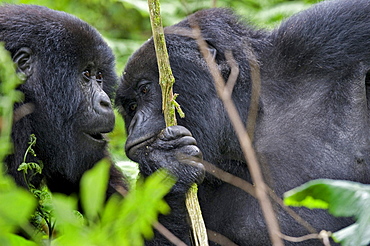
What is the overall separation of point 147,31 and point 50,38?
10.1 ft

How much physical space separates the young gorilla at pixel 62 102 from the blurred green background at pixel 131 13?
182 centimetres

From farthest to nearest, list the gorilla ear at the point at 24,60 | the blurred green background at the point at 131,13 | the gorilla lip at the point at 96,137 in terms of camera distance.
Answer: the blurred green background at the point at 131,13
the gorilla lip at the point at 96,137
the gorilla ear at the point at 24,60

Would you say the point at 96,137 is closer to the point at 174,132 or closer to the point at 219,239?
the point at 174,132

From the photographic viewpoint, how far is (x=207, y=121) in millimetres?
2951

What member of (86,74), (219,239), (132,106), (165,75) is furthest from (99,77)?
(219,239)

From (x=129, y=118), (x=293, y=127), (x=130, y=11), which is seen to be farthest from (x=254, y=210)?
(x=130, y=11)

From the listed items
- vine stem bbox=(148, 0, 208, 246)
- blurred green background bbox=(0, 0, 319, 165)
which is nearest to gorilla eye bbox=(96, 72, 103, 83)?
vine stem bbox=(148, 0, 208, 246)

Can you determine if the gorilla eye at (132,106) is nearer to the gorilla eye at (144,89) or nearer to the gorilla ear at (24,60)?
the gorilla eye at (144,89)

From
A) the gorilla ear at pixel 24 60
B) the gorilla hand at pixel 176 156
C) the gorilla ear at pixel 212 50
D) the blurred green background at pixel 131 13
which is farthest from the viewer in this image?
the blurred green background at pixel 131 13

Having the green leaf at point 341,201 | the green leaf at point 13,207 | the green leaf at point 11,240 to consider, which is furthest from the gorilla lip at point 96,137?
the green leaf at point 13,207

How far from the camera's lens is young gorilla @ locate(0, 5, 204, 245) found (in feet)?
8.86

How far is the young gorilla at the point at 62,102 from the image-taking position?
2.70 m

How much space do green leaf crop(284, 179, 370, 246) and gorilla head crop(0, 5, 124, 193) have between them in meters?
1.40

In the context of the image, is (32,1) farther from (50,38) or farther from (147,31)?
(147,31)
